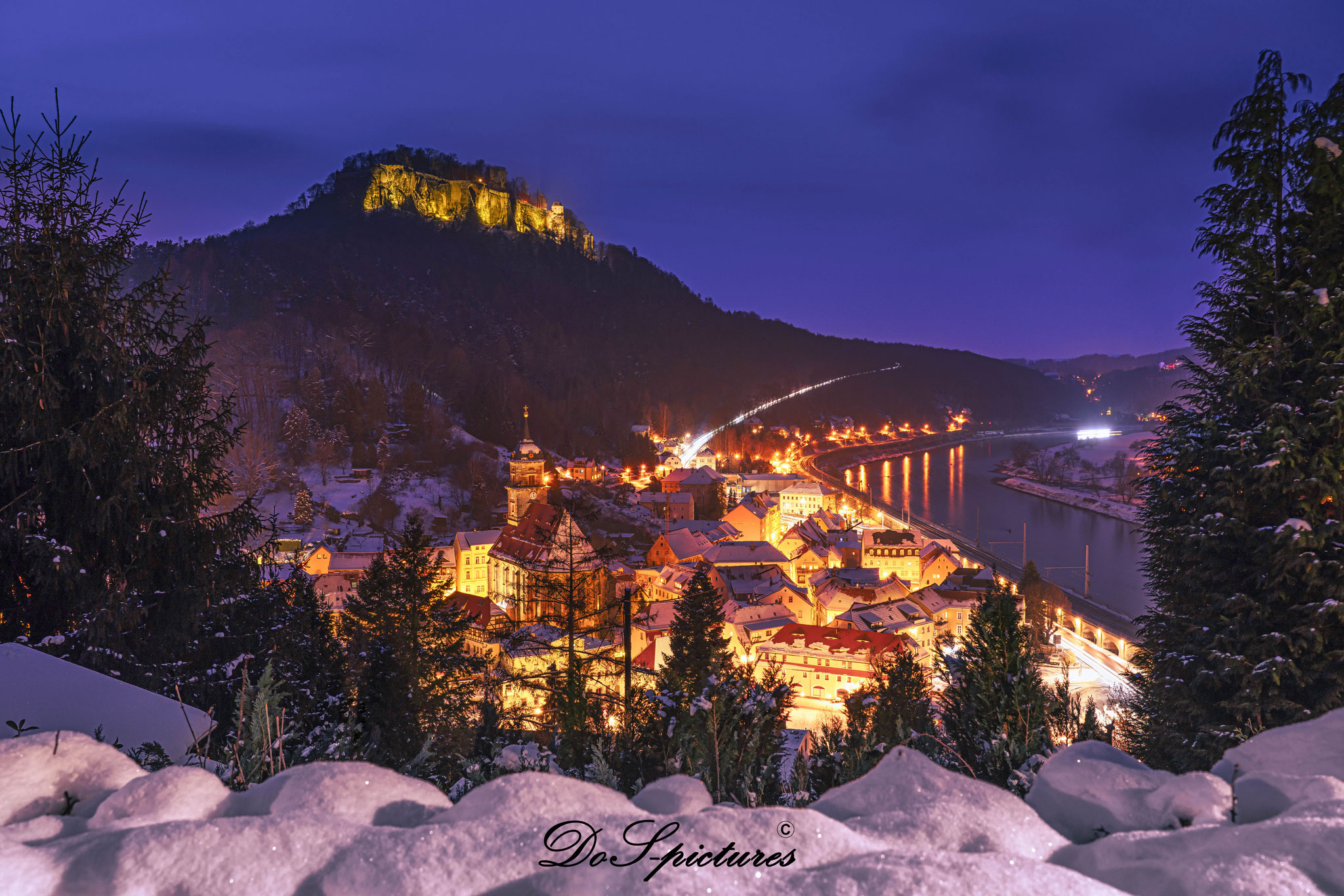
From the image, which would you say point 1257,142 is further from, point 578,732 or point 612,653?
point 612,653

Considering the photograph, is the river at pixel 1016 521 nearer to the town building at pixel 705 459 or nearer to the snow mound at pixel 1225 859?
the town building at pixel 705 459

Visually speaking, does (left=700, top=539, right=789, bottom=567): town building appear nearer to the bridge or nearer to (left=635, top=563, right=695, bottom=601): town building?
(left=635, top=563, right=695, bottom=601): town building

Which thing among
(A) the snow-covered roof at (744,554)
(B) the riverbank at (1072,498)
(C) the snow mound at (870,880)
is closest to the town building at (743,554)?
(A) the snow-covered roof at (744,554)

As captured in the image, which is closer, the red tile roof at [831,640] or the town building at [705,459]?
the red tile roof at [831,640]

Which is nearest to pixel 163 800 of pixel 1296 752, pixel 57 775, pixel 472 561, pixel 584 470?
pixel 57 775

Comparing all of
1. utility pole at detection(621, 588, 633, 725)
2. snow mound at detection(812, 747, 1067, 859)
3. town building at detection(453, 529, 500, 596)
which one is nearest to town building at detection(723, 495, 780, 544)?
town building at detection(453, 529, 500, 596)

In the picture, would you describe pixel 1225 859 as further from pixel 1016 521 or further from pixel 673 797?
pixel 1016 521

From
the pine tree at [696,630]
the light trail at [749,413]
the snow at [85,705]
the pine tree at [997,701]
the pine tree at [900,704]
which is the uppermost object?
the light trail at [749,413]

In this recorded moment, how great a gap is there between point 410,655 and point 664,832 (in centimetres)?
593

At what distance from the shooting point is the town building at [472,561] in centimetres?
2822

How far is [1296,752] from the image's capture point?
1393mm

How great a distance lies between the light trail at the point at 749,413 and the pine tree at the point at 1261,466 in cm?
5645

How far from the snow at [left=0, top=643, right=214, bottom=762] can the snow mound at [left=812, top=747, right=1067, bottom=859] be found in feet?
6.12

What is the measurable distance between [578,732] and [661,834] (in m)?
2.39
